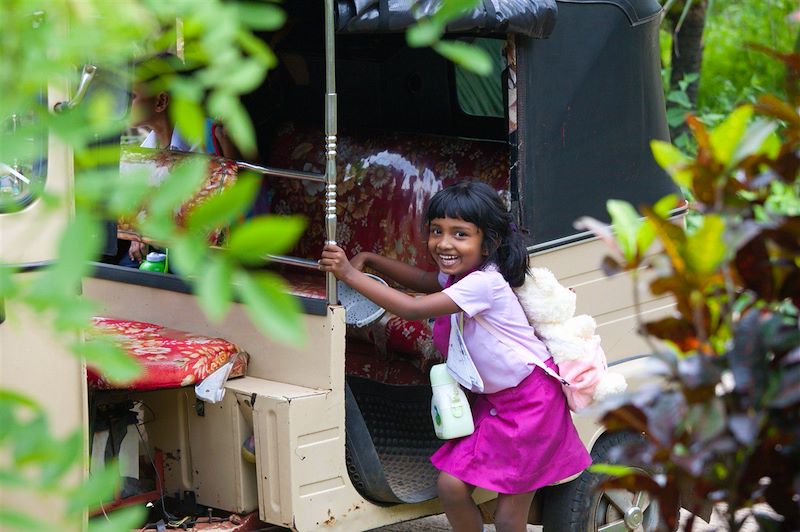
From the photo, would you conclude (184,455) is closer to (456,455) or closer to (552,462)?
(456,455)

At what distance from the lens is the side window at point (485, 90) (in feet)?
16.4

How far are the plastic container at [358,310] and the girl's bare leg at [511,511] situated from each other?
0.98m

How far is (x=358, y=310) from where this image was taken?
4.49 metres

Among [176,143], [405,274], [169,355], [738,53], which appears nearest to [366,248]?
[405,274]

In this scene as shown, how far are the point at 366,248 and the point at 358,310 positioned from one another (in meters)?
0.33

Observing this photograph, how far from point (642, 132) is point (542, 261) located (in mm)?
724

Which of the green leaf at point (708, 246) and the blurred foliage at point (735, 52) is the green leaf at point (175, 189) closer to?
the green leaf at point (708, 246)

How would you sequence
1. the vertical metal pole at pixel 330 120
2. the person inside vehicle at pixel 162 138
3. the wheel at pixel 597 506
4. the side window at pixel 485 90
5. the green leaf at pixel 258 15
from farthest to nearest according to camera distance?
1. the side window at pixel 485 90
2. the person inside vehicle at pixel 162 138
3. the wheel at pixel 597 506
4. the vertical metal pole at pixel 330 120
5. the green leaf at pixel 258 15

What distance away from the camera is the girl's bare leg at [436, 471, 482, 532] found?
12.0 ft

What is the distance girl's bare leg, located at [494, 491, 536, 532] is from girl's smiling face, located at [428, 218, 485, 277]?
2.42ft

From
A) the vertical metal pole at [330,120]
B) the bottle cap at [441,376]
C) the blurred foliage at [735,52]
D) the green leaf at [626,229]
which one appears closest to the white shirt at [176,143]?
the vertical metal pole at [330,120]

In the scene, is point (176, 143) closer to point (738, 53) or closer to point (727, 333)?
point (727, 333)

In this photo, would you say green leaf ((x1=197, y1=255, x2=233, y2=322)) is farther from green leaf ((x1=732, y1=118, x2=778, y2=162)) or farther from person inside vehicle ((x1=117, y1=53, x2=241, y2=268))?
person inside vehicle ((x1=117, y1=53, x2=241, y2=268))

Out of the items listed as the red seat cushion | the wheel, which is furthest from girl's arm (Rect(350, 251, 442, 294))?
the wheel
